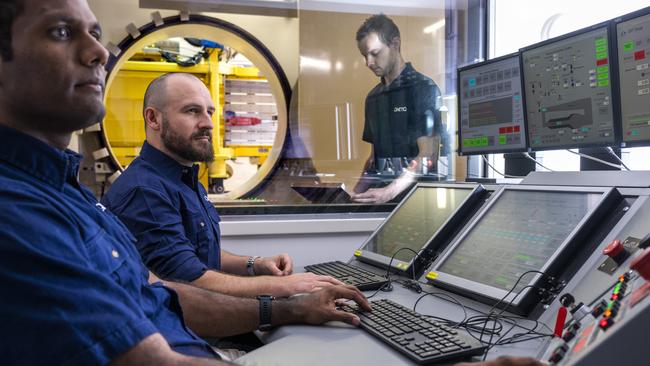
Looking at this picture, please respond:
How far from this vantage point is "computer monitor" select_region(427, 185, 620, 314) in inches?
46.4

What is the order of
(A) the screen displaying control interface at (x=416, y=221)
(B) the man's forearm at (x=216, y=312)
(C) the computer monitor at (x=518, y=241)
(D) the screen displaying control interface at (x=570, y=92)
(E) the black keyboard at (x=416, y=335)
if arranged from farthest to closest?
(A) the screen displaying control interface at (x=416, y=221)
(D) the screen displaying control interface at (x=570, y=92)
(B) the man's forearm at (x=216, y=312)
(C) the computer monitor at (x=518, y=241)
(E) the black keyboard at (x=416, y=335)

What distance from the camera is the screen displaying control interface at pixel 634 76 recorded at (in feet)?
4.34

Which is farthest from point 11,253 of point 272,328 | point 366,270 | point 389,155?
point 389,155

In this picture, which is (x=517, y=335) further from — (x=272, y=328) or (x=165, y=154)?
(x=165, y=154)

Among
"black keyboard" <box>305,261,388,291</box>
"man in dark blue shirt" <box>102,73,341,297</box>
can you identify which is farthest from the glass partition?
"black keyboard" <box>305,261,388,291</box>

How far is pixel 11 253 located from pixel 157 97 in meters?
1.40

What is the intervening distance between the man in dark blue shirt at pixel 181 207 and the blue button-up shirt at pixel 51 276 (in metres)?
0.65

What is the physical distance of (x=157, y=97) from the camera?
6.55 ft

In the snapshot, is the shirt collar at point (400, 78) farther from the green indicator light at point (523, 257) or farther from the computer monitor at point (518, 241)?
the green indicator light at point (523, 257)

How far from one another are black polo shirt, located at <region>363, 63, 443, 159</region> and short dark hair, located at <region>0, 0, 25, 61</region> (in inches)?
→ 94.1

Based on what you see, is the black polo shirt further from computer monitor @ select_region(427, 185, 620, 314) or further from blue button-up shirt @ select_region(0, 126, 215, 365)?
blue button-up shirt @ select_region(0, 126, 215, 365)

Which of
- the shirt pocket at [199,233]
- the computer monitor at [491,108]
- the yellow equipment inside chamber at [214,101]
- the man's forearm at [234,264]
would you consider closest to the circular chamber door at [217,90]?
the yellow equipment inside chamber at [214,101]

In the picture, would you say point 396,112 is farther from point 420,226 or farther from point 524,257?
point 524,257

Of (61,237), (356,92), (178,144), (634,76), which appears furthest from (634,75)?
(356,92)
